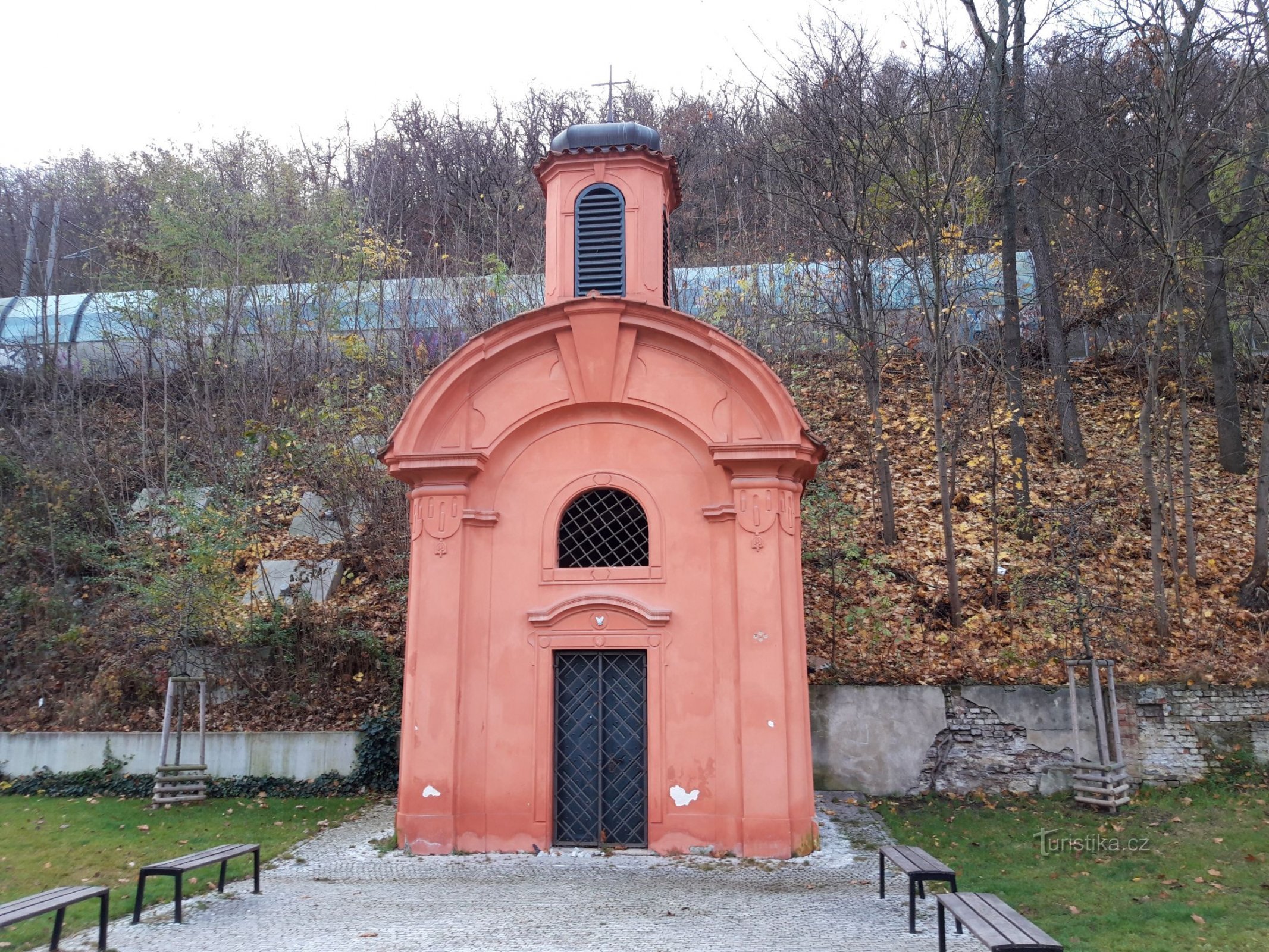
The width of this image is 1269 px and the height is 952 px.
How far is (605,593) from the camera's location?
32.1ft

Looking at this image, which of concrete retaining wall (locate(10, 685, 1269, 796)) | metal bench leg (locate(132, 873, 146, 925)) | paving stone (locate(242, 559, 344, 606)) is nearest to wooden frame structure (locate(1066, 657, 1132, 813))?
concrete retaining wall (locate(10, 685, 1269, 796))

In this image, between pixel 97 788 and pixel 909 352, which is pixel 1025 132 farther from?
pixel 97 788

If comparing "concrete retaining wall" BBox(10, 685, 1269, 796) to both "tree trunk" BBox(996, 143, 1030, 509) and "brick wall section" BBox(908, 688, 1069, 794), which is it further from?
"tree trunk" BBox(996, 143, 1030, 509)

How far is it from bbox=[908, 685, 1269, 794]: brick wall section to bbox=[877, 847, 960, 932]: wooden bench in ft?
15.1

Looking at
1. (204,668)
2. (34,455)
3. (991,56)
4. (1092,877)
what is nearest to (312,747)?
(204,668)

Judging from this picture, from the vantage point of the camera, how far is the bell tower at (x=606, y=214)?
11.0m

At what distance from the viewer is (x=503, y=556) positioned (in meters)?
10.0

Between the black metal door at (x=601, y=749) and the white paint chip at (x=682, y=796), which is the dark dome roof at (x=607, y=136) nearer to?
the black metal door at (x=601, y=749)

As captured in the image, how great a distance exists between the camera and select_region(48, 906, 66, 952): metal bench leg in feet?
20.0

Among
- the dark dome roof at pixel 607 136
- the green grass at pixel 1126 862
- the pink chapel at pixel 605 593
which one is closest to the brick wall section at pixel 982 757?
the green grass at pixel 1126 862

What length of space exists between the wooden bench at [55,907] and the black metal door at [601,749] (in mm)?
4300

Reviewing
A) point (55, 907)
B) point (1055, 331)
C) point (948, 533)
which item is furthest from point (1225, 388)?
point (55, 907)

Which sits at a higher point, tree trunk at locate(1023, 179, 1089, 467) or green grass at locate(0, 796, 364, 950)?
tree trunk at locate(1023, 179, 1089, 467)

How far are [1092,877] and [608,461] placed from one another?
241 inches
